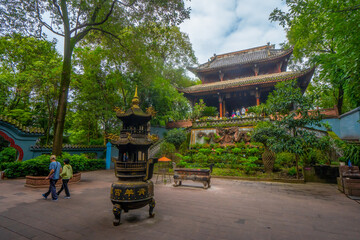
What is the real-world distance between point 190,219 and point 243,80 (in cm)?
1810

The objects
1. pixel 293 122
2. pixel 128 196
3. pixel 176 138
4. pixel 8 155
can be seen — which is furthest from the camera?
pixel 176 138

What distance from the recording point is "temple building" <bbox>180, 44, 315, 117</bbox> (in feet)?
59.1

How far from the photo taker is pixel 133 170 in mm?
4305

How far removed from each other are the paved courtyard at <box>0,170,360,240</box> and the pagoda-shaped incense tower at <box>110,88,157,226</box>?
16.6 inches

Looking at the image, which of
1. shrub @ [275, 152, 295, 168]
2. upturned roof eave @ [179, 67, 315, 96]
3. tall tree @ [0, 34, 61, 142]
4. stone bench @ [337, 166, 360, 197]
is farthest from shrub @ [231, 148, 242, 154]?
tall tree @ [0, 34, 61, 142]

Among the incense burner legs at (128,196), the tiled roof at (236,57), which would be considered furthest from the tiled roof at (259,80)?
the incense burner legs at (128,196)

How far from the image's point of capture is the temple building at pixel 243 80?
18.0 m

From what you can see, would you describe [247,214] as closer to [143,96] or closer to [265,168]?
[265,168]

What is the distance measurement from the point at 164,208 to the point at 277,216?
2804mm

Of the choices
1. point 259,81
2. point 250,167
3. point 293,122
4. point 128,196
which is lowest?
point 250,167

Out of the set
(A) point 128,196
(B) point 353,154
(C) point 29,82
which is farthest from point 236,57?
(A) point 128,196

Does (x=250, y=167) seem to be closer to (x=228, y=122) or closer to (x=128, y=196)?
(x=228, y=122)

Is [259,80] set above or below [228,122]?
above

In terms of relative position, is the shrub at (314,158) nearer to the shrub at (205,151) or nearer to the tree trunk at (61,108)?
the shrub at (205,151)
